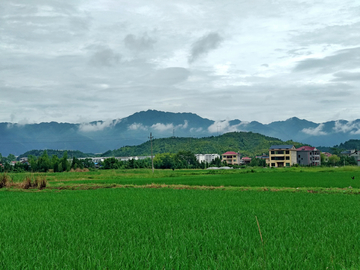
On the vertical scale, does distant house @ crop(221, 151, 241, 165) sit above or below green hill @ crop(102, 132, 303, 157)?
below

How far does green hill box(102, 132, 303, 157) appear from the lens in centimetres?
16475

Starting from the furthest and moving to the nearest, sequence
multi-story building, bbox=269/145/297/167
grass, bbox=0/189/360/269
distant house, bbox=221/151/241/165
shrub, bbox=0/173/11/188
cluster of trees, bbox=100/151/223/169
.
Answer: distant house, bbox=221/151/241/165
multi-story building, bbox=269/145/297/167
cluster of trees, bbox=100/151/223/169
shrub, bbox=0/173/11/188
grass, bbox=0/189/360/269

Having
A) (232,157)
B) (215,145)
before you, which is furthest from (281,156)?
(215,145)

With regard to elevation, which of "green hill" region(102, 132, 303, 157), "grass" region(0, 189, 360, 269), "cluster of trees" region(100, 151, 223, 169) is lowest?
"cluster of trees" region(100, 151, 223, 169)

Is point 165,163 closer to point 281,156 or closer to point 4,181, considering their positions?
point 281,156

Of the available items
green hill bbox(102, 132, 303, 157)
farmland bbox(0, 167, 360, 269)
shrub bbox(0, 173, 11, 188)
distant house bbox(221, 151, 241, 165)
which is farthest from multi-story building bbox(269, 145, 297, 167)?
farmland bbox(0, 167, 360, 269)

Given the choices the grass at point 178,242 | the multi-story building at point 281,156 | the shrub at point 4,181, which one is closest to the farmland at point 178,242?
the grass at point 178,242

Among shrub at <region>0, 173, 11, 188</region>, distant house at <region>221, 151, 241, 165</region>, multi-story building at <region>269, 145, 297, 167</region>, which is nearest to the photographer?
shrub at <region>0, 173, 11, 188</region>

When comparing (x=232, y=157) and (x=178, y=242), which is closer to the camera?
(x=178, y=242)

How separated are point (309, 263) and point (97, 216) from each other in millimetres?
7647

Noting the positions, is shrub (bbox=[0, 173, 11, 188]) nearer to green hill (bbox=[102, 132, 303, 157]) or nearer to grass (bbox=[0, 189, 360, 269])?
grass (bbox=[0, 189, 360, 269])

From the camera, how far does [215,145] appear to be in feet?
557

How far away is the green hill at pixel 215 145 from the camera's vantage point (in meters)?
165

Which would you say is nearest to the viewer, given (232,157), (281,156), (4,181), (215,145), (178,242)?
(178,242)
